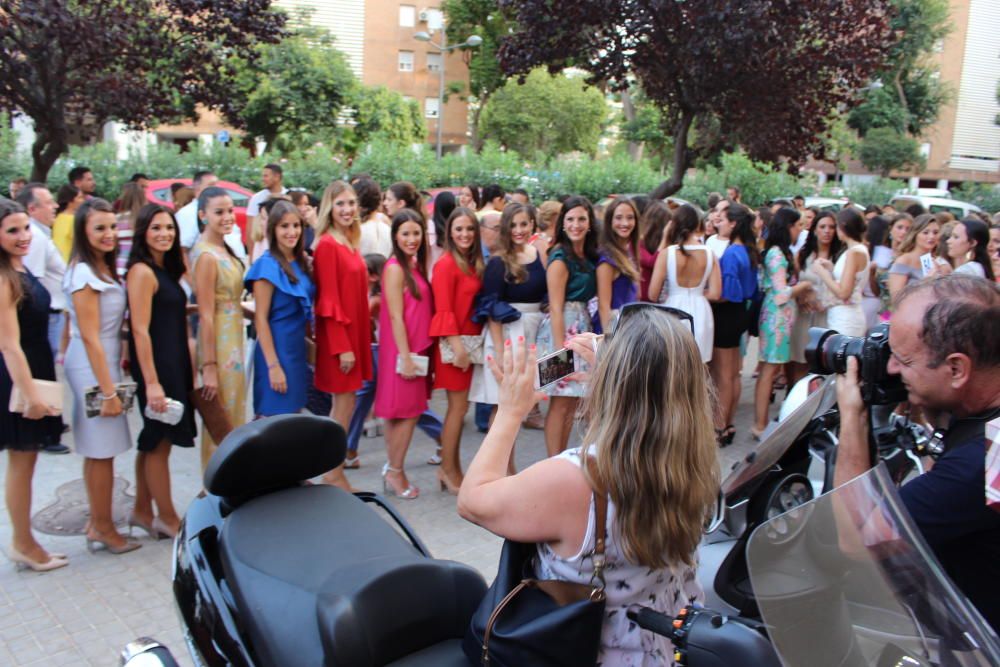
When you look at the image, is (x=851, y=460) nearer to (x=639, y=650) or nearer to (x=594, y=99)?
(x=639, y=650)

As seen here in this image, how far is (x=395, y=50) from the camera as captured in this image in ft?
A: 157

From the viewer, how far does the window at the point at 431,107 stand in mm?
49831

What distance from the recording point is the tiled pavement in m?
3.66

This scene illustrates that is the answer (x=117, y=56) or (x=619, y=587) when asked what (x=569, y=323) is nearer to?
(x=619, y=587)

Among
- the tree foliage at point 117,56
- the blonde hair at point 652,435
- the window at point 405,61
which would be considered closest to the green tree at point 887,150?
the window at point 405,61

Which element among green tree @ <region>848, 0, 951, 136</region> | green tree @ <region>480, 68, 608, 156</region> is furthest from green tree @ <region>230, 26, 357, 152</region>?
green tree @ <region>848, 0, 951, 136</region>

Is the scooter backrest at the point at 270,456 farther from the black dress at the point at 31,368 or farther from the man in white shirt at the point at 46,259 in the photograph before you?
the man in white shirt at the point at 46,259

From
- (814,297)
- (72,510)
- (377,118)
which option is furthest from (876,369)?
(377,118)

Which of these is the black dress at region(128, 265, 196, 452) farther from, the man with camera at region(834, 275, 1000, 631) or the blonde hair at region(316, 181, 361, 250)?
the man with camera at region(834, 275, 1000, 631)

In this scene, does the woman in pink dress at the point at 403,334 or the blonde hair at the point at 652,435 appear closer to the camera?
the blonde hair at the point at 652,435

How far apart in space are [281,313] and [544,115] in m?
38.1

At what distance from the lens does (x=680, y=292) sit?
625 cm

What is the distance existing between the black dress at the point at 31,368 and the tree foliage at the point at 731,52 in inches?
229

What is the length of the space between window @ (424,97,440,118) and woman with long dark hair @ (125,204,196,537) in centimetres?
4735
